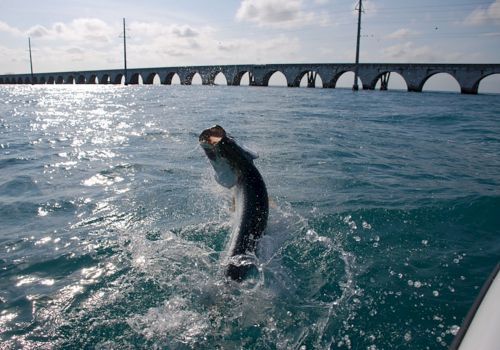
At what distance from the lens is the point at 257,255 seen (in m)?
3.98

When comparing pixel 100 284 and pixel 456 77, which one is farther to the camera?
pixel 456 77

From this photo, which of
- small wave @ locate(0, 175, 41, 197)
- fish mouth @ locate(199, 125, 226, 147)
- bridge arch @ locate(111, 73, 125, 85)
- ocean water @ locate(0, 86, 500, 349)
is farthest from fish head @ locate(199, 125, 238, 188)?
bridge arch @ locate(111, 73, 125, 85)

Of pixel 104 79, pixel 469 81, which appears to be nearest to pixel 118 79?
pixel 104 79

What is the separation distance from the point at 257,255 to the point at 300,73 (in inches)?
2948

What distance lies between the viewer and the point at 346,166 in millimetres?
9078

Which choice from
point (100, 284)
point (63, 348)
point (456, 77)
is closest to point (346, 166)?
point (100, 284)

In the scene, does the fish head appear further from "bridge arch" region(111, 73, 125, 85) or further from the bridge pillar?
"bridge arch" region(111, 73, 125, 85)

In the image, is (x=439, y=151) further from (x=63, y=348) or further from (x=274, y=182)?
(x=63, y=348)

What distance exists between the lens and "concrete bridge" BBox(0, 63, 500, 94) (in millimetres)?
51750

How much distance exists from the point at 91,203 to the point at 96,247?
6.66ft

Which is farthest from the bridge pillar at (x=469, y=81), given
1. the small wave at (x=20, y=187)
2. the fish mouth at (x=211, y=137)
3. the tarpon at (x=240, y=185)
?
the fish mouth at (x=211, y=137)

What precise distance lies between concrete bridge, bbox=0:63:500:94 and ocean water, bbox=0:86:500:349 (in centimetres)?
4976

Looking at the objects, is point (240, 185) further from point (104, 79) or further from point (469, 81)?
point (104, 79)

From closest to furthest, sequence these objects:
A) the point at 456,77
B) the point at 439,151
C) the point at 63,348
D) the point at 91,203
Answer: the point at 63,348
the point at 91,203
the point at 439,151
the point at 456,77
